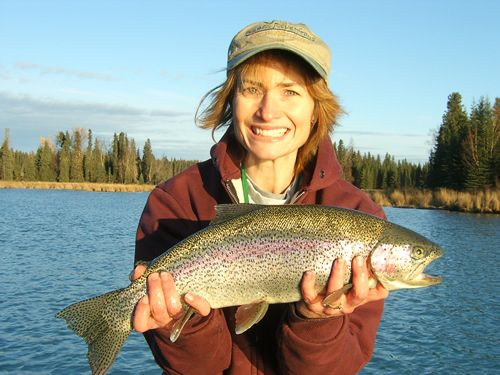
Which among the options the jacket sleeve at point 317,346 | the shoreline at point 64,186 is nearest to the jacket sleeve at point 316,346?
the jacket sleeve at point 317,346

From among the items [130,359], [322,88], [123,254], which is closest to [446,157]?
[123,254]

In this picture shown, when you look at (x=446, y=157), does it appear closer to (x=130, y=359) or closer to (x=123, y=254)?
(x=123, y=254)

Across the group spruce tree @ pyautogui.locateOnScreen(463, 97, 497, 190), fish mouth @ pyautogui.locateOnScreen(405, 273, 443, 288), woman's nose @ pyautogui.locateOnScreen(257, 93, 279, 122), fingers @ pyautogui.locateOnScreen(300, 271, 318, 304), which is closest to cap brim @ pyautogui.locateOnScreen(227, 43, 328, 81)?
woman's nose @ pyautogui.locateOnScreen(257, 93, 279, 122)

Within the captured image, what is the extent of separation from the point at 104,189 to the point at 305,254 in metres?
101

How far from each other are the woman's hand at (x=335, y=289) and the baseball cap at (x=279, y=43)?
1344mm

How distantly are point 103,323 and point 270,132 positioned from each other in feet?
5.52

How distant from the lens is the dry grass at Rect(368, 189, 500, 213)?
53.4m

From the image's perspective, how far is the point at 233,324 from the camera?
151 inches

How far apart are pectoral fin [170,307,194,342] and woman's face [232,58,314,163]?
3.77 ft

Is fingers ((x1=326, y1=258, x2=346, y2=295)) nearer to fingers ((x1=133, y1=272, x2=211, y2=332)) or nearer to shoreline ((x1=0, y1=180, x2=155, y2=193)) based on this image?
fingers ((x1=133, y1=272, x2=211, y2=332))

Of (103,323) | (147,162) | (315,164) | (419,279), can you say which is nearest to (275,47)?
(315,164)

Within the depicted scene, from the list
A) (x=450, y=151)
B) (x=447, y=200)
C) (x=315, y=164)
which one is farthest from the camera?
(x=450, y=151)

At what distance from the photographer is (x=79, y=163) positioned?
11000 cm

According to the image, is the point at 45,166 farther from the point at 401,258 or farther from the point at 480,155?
the point at 401,258
